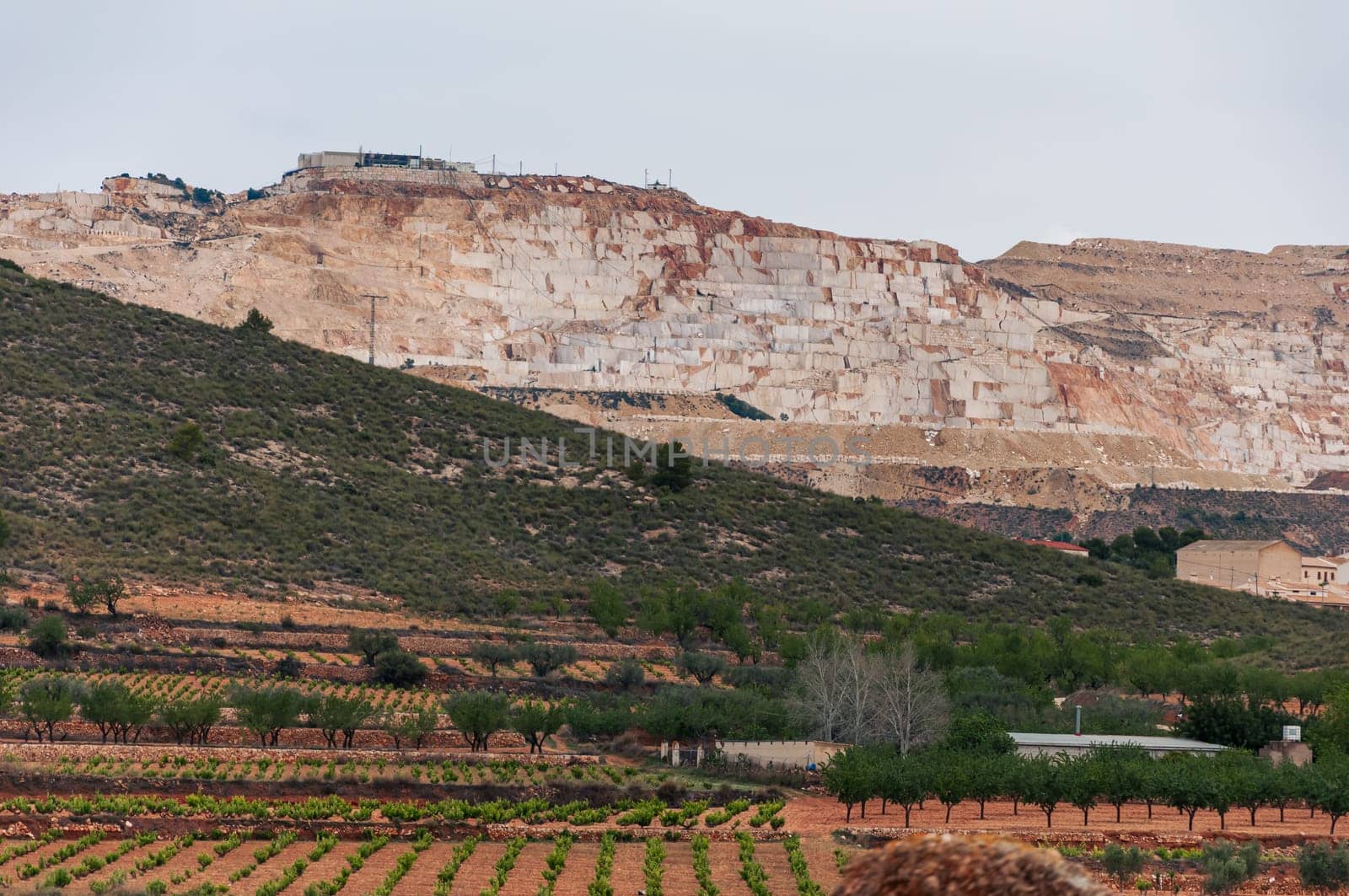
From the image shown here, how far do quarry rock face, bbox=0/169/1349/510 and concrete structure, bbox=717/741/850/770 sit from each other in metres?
63.1

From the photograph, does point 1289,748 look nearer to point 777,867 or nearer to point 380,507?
point 777,867

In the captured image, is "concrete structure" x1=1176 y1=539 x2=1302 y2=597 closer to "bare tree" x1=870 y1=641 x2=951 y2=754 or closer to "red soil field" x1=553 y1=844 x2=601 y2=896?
"bare tree" x1=870 y1=641 x2=951 y2=754

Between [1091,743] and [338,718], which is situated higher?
[338,718]

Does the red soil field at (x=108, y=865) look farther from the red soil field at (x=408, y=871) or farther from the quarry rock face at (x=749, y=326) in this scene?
the quarry rock face at (x=749, y=326)

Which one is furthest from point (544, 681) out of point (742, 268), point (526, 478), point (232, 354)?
A: point (742, 268)

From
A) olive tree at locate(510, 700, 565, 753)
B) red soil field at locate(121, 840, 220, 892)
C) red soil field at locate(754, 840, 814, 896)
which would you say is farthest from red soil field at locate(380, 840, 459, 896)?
olive tree at locate(510, 700, 565, 753)

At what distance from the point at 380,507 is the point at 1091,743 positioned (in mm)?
25838

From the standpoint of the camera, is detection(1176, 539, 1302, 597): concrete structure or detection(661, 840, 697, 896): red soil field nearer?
detection(661, 840, 697, 896): red soil field

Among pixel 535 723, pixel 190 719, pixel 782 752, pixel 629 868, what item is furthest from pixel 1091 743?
pixel 190 719

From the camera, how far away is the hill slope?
48656 millimetres

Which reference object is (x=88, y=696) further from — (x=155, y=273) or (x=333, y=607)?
(x=155, y=273)

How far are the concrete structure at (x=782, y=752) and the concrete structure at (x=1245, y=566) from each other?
39.7 metres

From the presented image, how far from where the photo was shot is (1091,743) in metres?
34.4

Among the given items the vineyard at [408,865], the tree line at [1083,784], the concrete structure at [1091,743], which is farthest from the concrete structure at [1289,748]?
the vineyard at [408,865]
